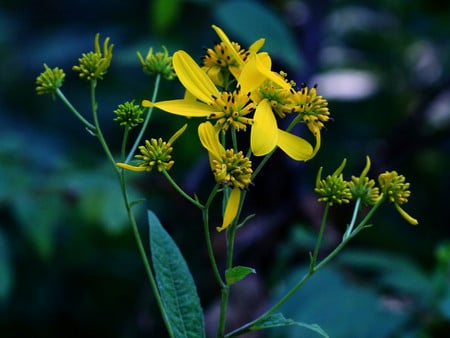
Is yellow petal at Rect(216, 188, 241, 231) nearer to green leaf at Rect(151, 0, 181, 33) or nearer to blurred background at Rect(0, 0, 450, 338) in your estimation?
blurred background at Rect(0, 0, 450, 338)

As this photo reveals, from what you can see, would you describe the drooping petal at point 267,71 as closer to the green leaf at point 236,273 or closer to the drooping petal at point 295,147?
the drooping petal at point 295,147

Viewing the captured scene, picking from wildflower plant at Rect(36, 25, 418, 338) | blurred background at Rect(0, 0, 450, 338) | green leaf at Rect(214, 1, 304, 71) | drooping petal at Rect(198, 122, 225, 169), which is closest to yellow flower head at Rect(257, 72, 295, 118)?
wildflower plant at Rect(36, 25, 418, 338)

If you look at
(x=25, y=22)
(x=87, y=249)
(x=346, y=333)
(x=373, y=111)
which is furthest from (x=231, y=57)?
(x=25, y=22)

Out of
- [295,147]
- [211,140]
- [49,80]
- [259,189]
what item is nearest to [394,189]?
[295,147]

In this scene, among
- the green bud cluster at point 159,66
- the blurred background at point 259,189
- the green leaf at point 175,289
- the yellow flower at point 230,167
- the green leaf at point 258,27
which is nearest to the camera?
the yellow flower at point 230,167

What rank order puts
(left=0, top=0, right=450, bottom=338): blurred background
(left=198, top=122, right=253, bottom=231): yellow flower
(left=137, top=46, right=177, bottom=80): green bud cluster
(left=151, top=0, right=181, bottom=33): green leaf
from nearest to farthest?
(left=198, top=122, right=253, bottom=231): yellow flower < (left=137, top=46, right=177, bottom=80): green bud cluster < (left=0, top=0, right=450, bottom=338): blurred background < (left=151, top=0, right=181, bottom=33): green leaf

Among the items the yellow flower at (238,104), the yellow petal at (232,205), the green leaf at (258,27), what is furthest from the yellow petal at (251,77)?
the green leaf at (258,27)

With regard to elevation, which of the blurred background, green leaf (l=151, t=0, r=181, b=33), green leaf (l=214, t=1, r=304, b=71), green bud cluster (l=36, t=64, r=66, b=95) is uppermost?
green leaf (l=151, t=0, r=181, b=33)

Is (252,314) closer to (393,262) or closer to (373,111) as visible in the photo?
(393,262)
